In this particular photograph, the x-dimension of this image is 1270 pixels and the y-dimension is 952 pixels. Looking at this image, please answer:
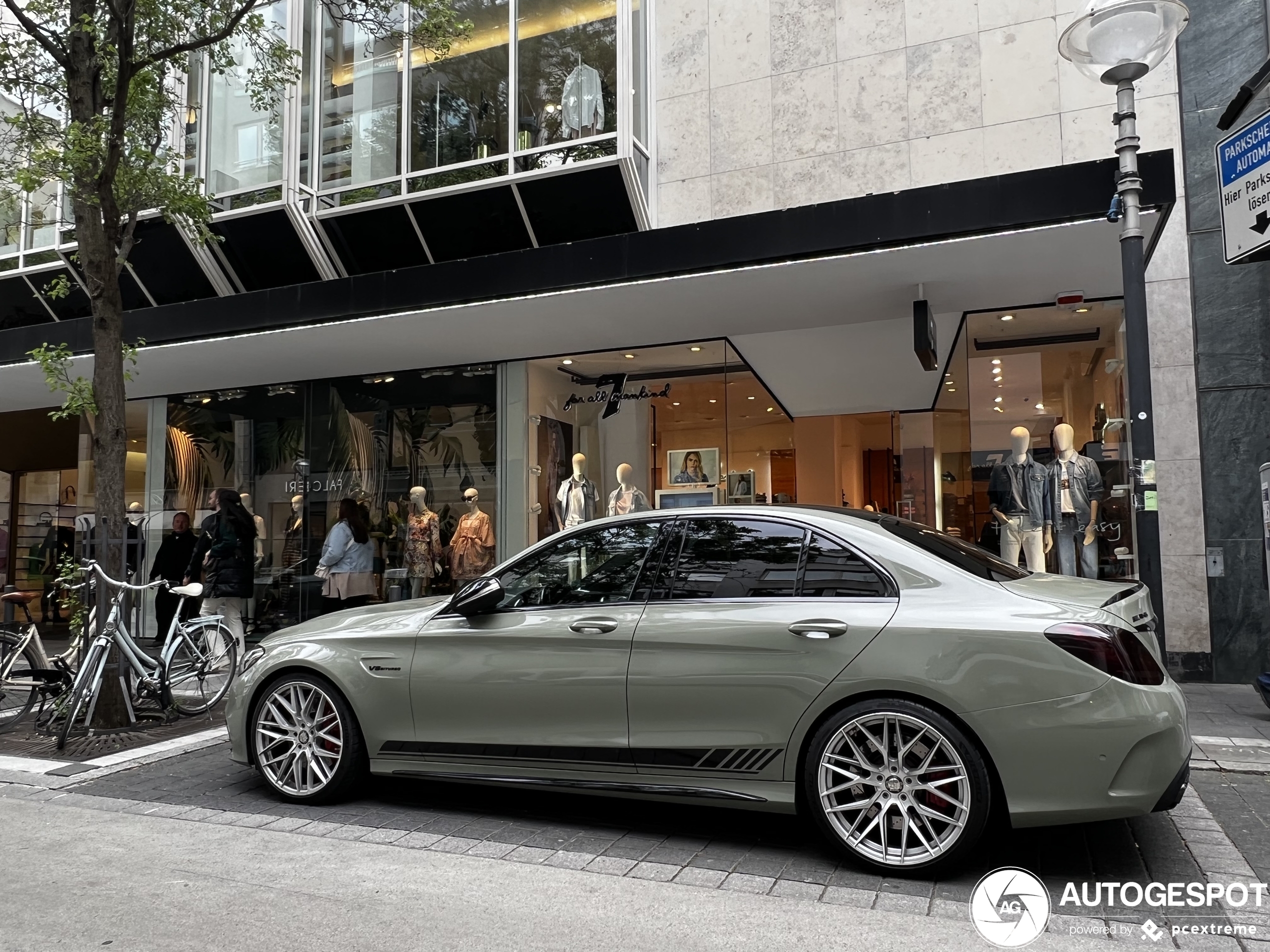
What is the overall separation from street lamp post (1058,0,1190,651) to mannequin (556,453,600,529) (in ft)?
23.4

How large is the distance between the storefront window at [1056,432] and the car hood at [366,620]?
23.2 ft

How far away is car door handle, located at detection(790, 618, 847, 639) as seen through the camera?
413cm

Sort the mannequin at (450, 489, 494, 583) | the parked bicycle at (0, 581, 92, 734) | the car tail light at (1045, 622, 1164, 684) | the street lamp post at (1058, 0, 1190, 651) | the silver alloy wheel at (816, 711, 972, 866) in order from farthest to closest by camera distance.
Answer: the mannequin at (450, 489, 494, 583) < the parked bicycle at (0, 581, 92, 734) < the street lamp post at (1058, 0, 1190, 651) < the silver alloy wheel at (816, 711, 972, 866) < the car tail light at (1045, 622, 1164, 684)

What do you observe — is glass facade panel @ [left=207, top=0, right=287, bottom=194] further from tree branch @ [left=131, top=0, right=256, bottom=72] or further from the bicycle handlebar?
the bicycle handlebar

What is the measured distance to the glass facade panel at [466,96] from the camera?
35.2 ft

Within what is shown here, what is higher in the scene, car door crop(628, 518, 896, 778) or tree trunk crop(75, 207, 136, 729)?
tree trunk crop(75, 207, 136, 729)

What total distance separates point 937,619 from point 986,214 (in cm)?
475

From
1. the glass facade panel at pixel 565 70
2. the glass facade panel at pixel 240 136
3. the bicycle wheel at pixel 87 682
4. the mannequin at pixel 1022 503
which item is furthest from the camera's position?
the glass facade panel at pixel 240 136

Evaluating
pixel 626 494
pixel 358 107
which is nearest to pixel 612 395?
pixel 626 494

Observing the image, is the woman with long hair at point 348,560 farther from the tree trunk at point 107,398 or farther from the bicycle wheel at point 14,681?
the tree trunk at point 107,398

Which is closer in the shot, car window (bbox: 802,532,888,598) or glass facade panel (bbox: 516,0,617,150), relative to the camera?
car window (bbox: 802,532,888,598)

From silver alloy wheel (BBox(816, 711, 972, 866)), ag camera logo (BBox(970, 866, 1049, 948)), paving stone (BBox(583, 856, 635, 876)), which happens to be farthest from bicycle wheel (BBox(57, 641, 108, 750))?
ag camera logo (BBox(970, 866, 1049, 948))

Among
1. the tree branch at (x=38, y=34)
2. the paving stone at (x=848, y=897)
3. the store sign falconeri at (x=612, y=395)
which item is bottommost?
the paving stone at (x=848, y=897)

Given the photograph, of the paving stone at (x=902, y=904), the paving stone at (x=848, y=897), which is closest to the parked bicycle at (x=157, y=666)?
Answer: the paving stone at (x=848, y=897)
